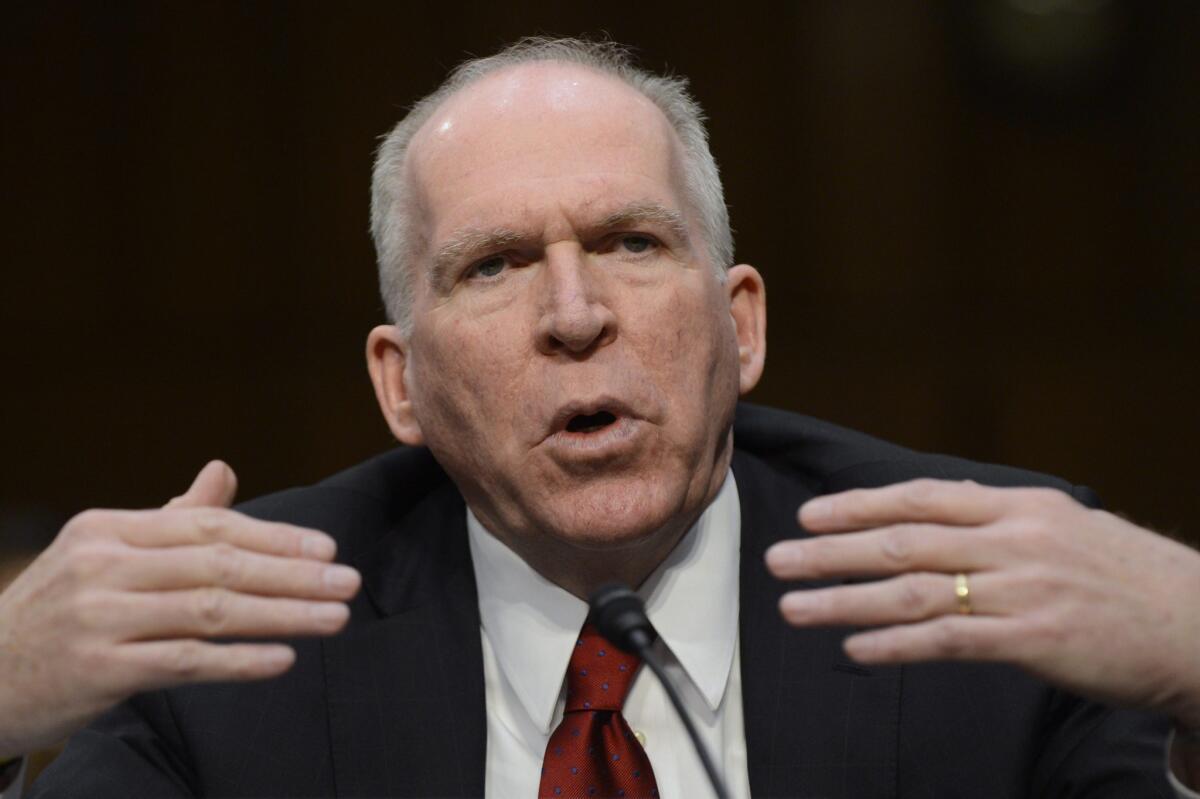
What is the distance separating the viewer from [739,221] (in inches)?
171

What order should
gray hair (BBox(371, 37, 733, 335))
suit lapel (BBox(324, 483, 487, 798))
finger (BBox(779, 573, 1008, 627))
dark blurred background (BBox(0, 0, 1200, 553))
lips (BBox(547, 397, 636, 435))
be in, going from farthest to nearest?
dark blurred background (BBox(0, 0, 1200, 553))
gray hair (BBox(371, 37, 733, 335))
suit lapel (BBox(324, 483, 487, 798))
lips (BBox(547, 397, 636, 435))
finger (BBox(779, 573, 1008, 627))

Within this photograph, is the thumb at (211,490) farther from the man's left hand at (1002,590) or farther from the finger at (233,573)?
the man's left hand at (1002,590)

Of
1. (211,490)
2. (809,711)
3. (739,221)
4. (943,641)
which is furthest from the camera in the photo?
(739,221)

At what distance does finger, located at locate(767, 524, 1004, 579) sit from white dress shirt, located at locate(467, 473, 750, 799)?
573 millimetres

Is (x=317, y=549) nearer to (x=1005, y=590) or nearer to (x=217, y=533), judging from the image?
(x=217, y=533)

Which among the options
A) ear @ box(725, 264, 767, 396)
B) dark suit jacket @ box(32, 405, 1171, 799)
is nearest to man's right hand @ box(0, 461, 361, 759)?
dark suit jacket @ box(32, 405, 1171, 799)

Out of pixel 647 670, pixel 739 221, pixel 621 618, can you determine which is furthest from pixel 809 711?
pixel 739 221

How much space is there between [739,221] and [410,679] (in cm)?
264

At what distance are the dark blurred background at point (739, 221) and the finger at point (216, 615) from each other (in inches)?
117

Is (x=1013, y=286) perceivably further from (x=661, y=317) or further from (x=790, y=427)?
(x=661, y=317)

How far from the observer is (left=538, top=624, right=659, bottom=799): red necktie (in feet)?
6.00

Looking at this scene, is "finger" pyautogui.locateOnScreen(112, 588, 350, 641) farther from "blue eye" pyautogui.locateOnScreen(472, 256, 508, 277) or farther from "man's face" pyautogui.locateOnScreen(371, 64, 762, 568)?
"blue eye" pyautogui.locateOnScreen(472, 256, 508, 277)

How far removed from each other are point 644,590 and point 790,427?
0.46 metres

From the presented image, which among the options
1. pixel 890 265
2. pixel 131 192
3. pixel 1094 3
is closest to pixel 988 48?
pixel 1094 3
